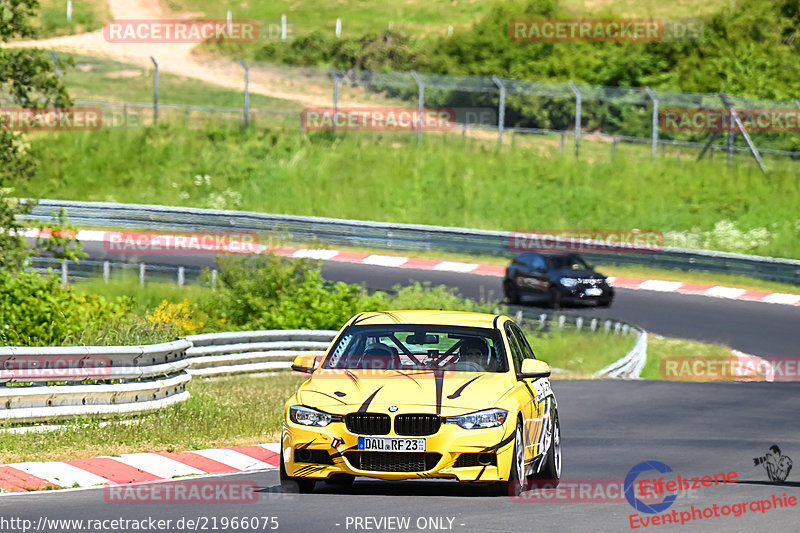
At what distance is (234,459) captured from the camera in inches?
528

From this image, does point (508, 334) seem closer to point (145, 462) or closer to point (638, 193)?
point (145, 462)

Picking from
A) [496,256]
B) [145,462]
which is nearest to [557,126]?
[496,256]

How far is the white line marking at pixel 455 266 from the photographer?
3600 cm

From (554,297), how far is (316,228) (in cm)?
903

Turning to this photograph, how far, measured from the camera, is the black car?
31.4 metres

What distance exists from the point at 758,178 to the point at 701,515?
110 ft

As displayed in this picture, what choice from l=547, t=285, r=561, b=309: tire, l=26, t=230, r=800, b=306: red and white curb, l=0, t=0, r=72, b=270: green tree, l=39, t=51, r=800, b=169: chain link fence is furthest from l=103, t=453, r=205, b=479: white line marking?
l=39, t=51, r=800, b=169: chain link fence

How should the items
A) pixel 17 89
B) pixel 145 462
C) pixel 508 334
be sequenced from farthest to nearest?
pixel 17 89 → pixel 145 462 → pixel 508 334

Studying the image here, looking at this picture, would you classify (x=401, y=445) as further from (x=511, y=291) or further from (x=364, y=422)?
(x=511, y=291)

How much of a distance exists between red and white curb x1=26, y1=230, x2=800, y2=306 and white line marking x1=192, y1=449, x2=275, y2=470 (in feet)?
68.9

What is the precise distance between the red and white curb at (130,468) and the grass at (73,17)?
58.2 metres

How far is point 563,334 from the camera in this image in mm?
28734

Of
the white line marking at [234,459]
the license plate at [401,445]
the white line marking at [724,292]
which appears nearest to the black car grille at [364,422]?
the license plate at [401,445]

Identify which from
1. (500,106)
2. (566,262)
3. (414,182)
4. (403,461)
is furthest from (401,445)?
(414,182)
